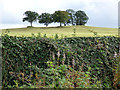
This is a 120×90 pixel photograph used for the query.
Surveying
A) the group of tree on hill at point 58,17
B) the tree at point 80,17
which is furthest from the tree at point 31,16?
the tree at point 80,17

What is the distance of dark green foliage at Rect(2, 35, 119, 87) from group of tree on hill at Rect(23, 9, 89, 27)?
18.7 m

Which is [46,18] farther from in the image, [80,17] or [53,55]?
[53,55]

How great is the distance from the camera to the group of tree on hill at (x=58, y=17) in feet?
83.2

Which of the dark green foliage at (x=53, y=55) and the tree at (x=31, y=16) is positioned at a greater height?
the tree at (x=31, y=16)

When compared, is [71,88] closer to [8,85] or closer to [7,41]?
[8,85]

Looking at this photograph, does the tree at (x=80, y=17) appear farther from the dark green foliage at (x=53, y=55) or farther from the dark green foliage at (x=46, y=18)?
the dark green foliage at (x=53, y=55)

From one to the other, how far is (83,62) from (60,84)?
80.4 inches

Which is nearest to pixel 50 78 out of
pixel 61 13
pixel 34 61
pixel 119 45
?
pixel 34 61

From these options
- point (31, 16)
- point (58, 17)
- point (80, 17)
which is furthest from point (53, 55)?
point (80, 17)

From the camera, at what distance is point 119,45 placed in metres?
7.37

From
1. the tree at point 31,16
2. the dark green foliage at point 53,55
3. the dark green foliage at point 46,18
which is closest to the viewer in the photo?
the dark green foliage at point 53,55

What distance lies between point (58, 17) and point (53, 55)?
66.3 ft

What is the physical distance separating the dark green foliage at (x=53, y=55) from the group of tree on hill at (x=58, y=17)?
18749 millimetres

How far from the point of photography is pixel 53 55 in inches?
198
